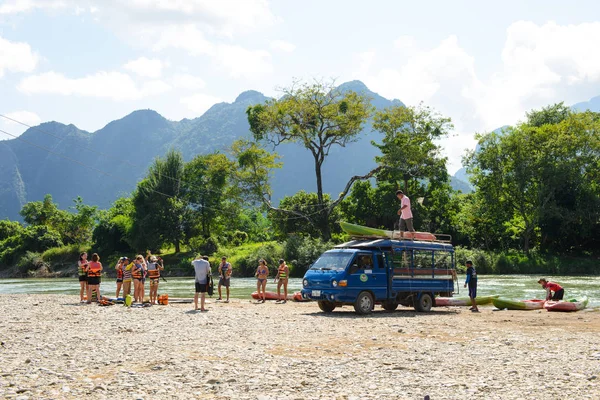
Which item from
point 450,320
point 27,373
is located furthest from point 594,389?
point 450,320

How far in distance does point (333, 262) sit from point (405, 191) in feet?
145

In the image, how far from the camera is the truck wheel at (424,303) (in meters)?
22.9

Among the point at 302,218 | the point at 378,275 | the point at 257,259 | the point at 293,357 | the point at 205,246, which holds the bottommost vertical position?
the point at 293,357

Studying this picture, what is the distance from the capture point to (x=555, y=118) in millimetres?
79688

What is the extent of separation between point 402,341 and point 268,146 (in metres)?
52.9

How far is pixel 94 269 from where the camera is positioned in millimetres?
24156

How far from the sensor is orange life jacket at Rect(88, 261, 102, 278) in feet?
78.9

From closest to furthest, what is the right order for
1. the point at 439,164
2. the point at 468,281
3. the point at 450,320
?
the point at 450,320
the point at 468,281
the point at 439,164

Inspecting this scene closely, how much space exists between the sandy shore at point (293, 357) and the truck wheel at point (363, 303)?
67 centimetres

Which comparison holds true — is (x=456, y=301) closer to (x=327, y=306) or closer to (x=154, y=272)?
(x=327, y=306)

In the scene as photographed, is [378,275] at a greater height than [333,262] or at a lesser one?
lesser

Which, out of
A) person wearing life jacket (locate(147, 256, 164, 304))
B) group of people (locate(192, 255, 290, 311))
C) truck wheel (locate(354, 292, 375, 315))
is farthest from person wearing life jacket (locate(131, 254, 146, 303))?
truck wheel (locate(354, 292, 375, 315))

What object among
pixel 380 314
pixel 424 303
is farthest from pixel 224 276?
pixel 424 303

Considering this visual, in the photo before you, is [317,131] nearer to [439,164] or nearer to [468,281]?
[439,164]
